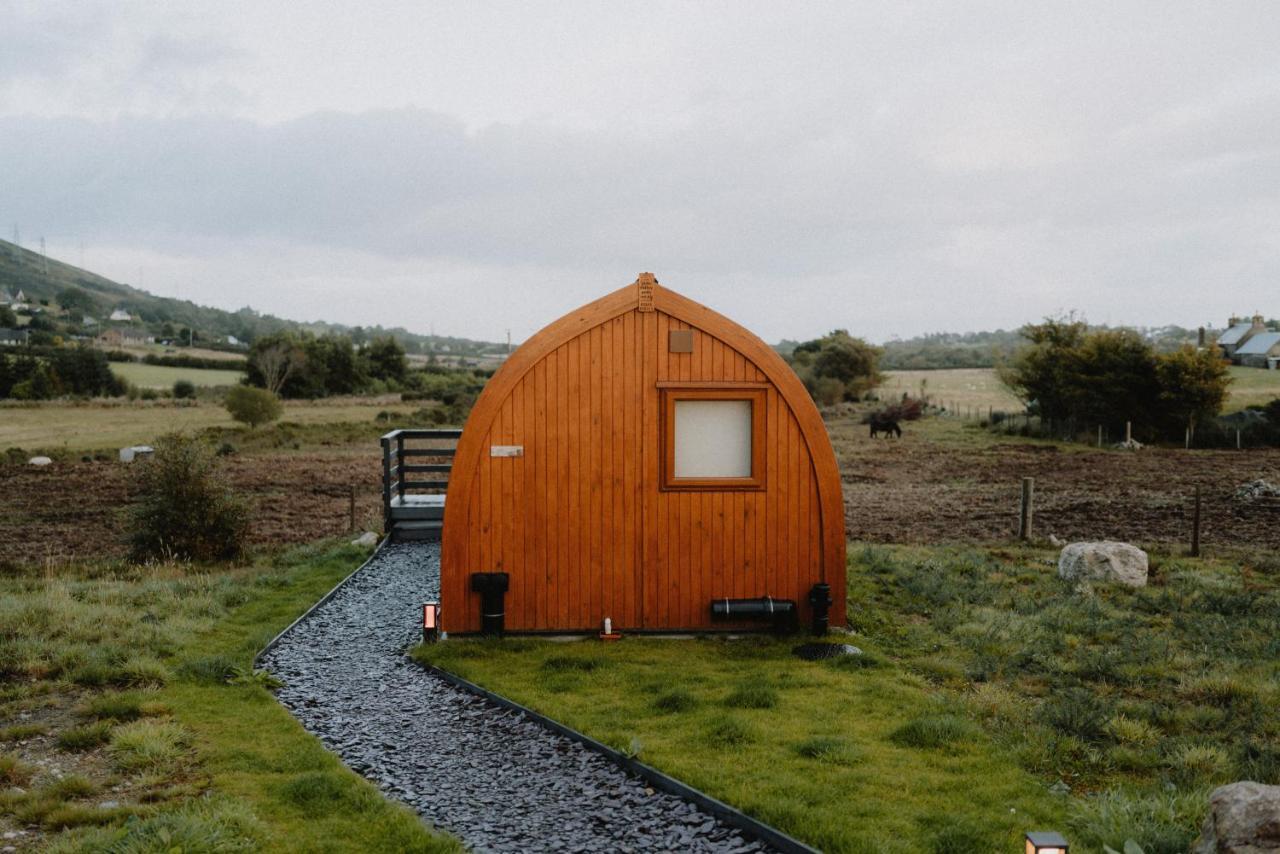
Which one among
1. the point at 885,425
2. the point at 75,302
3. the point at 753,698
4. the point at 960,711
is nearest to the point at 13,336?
the point at 75,302

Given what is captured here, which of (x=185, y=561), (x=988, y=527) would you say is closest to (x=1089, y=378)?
(x=988, y=527)

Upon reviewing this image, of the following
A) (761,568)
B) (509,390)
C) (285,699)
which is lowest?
(285,699)

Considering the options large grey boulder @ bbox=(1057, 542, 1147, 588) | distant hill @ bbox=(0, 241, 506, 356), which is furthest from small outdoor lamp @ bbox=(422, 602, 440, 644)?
distant hill @ bbox=(0, 241, 506, 356)

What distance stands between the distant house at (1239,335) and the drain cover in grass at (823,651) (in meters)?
69.2

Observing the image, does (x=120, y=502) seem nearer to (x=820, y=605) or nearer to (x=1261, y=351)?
(x=820, y=605)

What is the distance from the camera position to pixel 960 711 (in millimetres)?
7691

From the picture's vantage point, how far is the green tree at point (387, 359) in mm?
69688

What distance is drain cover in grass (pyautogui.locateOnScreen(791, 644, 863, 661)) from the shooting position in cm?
944

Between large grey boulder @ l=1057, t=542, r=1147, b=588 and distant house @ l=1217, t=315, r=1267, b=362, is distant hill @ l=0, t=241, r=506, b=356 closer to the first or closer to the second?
distant house @ l=1217, t=315, r=1267, b=362

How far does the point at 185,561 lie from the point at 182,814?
9.97 metres

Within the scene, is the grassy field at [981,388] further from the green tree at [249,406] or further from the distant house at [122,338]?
the distant house at [122,338]

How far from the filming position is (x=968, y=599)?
12.1 m

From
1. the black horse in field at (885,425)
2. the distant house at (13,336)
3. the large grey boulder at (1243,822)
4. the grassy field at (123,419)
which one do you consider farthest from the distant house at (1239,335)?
the distant house at (13,336)

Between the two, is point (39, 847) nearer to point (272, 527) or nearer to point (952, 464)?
point (272, 527)
